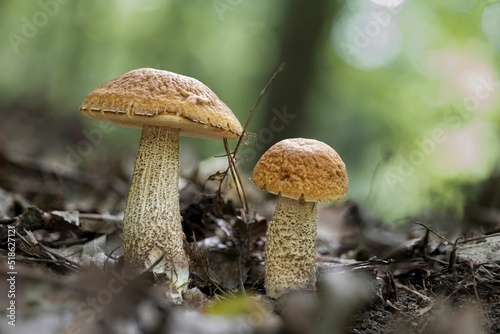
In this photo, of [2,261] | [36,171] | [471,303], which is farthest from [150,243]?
[36,171]

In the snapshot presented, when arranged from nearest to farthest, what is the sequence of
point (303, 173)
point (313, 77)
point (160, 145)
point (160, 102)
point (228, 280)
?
point (160, 102), point (303, 173), point (160, 145), point (228, 280), point (313, 77)

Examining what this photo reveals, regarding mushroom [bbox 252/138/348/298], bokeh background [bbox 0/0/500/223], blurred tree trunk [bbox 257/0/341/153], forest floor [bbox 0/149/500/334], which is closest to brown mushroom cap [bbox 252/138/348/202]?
mushroom [bbox 252/138/348/298]

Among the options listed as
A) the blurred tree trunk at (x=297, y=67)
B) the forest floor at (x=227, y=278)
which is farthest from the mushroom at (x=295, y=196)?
the blurred tree trunk at (x=297, y=67)

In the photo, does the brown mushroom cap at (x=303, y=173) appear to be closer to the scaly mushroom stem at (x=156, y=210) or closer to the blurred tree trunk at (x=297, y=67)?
the scaly mushroom stem at (x=156, y=210)

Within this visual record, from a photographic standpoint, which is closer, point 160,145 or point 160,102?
point 160,102

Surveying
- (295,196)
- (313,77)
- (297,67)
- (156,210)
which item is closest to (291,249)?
(295,196)

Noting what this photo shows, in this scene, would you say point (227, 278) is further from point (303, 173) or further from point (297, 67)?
point (297, 67)
